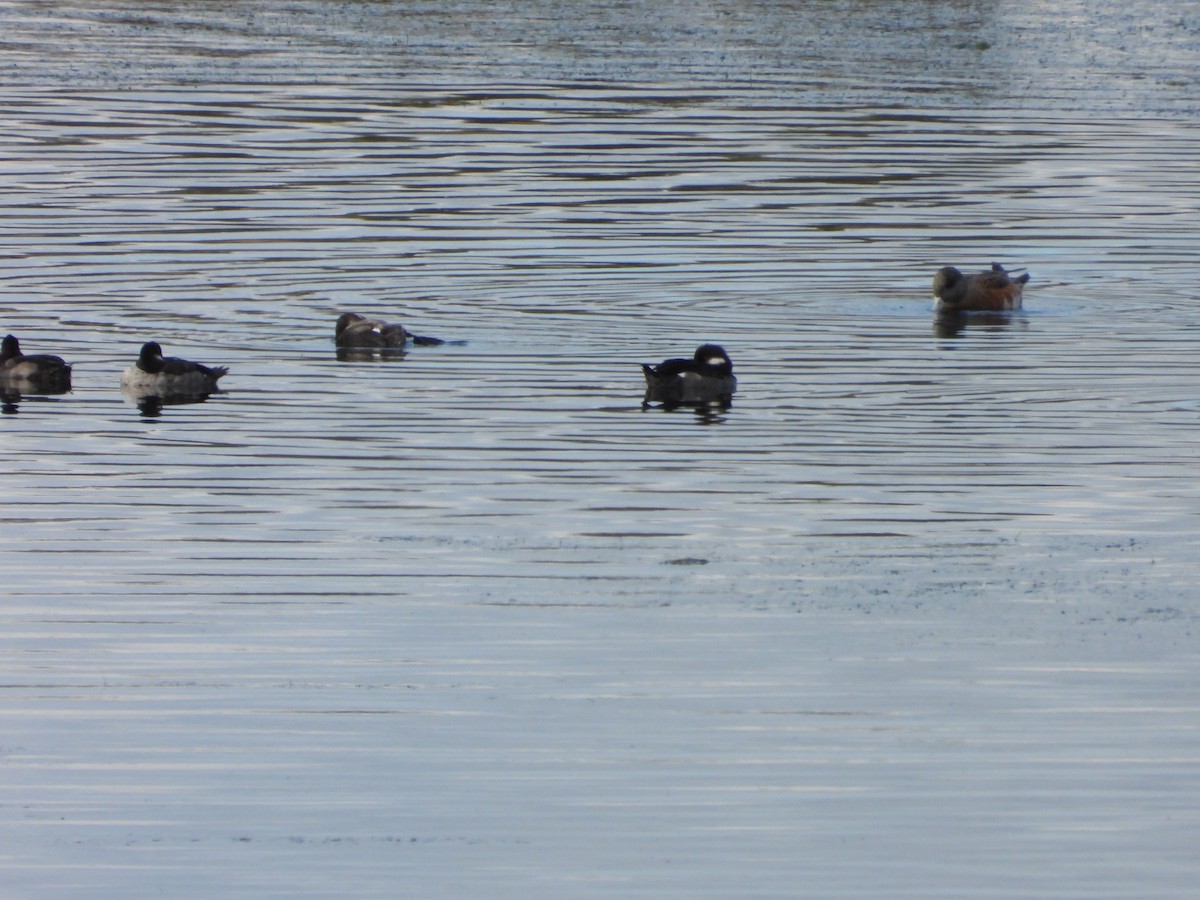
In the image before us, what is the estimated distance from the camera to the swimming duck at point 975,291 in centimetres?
2311

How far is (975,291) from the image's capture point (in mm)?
23156

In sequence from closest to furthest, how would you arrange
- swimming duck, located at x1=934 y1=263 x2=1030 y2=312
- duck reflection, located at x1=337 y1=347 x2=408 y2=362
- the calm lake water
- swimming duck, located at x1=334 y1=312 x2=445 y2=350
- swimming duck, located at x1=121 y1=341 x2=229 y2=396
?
the calm lake water → swimming duck, located at x1=121 y1=341 x2=229 y2=396 → duck reflection, located at x1=337 y1=347 x2=408 y2=362 → swimming duck, located at x1=334 y1=312 x2=445 y2=350 → swimming duck, located at x1=934 y1=263 x2=1030 y2=312

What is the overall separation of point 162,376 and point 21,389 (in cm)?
108

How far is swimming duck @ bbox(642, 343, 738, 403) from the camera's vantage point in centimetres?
1856

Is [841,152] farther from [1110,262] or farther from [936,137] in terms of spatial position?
[1110,262]

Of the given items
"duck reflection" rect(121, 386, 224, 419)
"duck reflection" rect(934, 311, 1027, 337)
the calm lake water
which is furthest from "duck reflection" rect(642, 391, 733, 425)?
"duck reflection" rect(934, 311, 1027, 337)

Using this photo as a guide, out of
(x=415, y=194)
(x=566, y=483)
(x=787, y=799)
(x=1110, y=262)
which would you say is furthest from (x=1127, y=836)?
(x=415, y=194)

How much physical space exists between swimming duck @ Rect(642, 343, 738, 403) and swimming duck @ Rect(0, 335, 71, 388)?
4.37 meters

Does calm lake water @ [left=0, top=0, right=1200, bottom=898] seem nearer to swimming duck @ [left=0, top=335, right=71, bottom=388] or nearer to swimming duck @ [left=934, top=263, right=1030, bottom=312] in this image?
swimming duck @ [left=0, top=335, right=71, bottom=388]

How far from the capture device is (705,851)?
9664 millimetres

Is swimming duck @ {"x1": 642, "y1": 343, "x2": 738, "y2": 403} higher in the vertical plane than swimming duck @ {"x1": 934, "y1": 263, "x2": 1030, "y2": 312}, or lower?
lower

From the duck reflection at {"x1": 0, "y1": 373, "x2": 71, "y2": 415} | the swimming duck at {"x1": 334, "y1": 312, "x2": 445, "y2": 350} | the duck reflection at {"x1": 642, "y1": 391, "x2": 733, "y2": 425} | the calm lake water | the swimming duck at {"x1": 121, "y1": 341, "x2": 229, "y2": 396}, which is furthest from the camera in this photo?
the swimming duck at {"x1": 334, "y1": 312, "x2": 445, "y2": 350}

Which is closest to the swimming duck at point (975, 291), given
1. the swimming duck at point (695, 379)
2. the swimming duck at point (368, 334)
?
the swimming duck at point (695, 379)

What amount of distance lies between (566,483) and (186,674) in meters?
4.44
